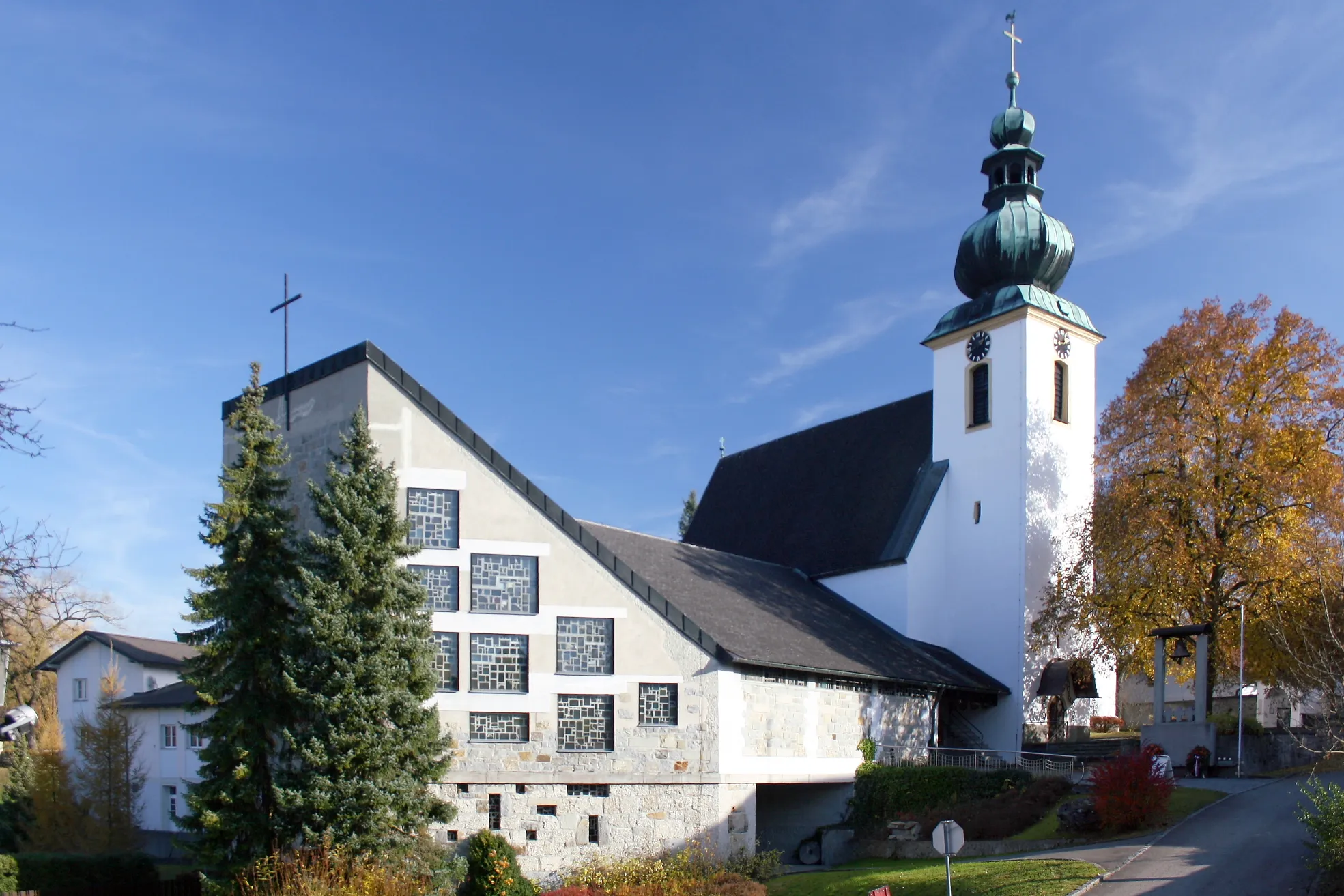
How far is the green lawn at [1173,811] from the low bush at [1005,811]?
197 millimetres

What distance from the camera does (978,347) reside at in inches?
1368

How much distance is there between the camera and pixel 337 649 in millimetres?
19375

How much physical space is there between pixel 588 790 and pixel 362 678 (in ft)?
17.4

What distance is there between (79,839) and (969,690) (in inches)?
886

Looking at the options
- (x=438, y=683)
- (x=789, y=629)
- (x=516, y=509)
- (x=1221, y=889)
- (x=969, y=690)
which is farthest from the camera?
(x=969, y=690)

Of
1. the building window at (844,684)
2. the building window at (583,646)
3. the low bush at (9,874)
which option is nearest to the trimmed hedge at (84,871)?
the low bush at (9,874)

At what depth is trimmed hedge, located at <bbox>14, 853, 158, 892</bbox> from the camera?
22.1 m

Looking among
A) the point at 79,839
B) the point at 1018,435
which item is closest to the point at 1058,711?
the point at 1018,435

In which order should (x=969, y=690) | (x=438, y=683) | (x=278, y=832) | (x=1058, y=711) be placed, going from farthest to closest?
(x=1058, y=711)
(x=969, y=690)
(x=438, y=683)
(x=278, y=832)

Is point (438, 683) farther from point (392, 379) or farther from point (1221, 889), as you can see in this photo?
point (1221, 889)

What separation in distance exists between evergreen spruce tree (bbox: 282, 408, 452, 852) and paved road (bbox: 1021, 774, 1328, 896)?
408 inches

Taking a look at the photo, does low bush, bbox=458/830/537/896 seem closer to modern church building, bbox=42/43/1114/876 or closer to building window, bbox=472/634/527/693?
modern church building, bbox=42/43/1114/876

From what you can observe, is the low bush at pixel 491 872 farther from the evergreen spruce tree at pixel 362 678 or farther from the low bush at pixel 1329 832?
the low bush at pixel 1329 832

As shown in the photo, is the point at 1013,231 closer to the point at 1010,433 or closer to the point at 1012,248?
the point at 1012,248
